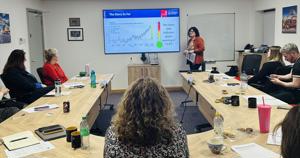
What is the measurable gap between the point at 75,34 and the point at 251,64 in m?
3.92

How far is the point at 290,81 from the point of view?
4363 millimetres

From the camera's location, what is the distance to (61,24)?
734cm

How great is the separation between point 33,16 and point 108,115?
2.75 metres

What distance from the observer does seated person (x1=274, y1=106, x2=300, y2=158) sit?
0.96m

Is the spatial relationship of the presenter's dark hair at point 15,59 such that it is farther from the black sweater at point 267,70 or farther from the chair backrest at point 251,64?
the chair backrest at point 251,64

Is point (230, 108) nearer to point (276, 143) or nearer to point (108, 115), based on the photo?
point (276, 143)

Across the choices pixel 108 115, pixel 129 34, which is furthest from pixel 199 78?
pixel 129 34

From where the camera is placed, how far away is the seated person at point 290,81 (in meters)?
3.89

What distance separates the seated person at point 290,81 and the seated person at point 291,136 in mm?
3140

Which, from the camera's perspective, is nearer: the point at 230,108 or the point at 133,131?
the point at 133,131

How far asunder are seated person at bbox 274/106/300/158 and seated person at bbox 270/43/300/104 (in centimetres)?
314

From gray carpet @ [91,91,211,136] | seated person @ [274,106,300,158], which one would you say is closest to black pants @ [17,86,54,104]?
gray carpet @ [91,91,211,136]

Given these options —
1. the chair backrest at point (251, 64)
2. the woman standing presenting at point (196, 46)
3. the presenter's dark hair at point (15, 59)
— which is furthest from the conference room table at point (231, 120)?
the woman standing presenting at point (196, 46)

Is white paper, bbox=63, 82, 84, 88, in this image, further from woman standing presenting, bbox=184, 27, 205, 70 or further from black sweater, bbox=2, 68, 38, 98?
woman standing presenting, bbox=184, 27, 205, 70
